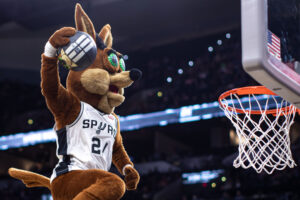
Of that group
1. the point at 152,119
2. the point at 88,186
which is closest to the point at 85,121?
the point at 88,186

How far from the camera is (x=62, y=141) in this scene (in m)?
3.30

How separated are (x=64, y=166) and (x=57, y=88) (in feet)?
1.78

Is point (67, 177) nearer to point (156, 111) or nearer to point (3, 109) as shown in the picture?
A: point (156, 111)

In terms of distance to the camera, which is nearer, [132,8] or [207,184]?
[207,184]

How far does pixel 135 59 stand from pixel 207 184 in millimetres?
6039

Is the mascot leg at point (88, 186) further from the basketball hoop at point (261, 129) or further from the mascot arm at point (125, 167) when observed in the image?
the basketball hoop at point (261, 129)

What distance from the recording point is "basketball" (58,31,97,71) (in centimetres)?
318

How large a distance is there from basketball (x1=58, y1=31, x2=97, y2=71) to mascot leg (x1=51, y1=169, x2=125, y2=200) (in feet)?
2.47

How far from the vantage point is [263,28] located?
262cm

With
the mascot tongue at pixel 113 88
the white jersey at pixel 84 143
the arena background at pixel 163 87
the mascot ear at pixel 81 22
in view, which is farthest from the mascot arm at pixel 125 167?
the arena background at pixel 163 87

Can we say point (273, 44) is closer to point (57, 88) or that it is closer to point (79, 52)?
point (79, 52)

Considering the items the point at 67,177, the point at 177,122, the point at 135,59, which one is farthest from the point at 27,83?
the point at 67,177

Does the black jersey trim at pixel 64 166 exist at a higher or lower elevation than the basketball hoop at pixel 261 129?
higher

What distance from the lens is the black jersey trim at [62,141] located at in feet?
10.7
